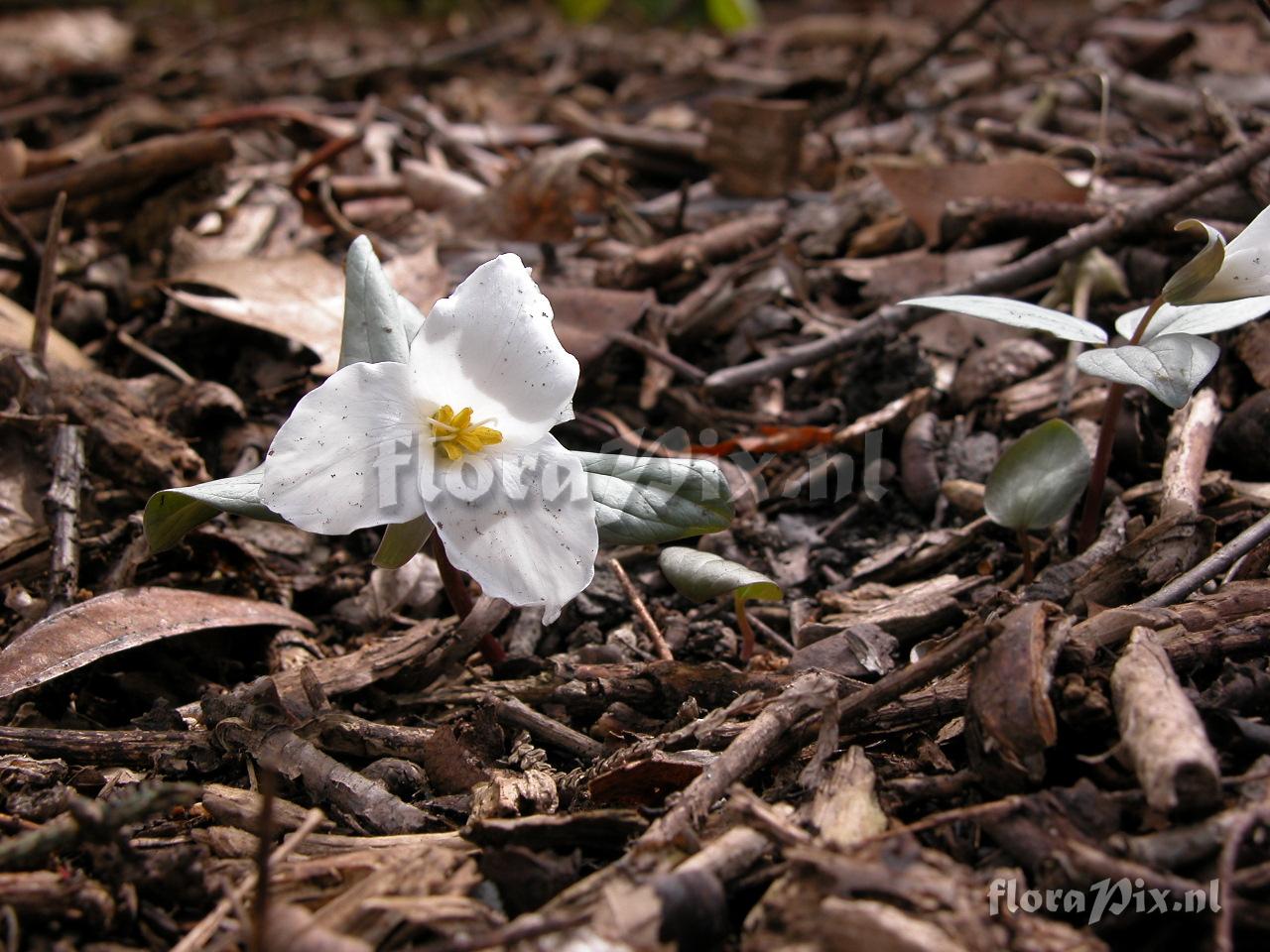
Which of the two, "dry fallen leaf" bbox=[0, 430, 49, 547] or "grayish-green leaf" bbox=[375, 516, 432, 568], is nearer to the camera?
"grayish-green leaf" bbox=[375, 516, 432, 568]

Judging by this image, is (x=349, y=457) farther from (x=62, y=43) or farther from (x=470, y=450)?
(x=62, y=43)

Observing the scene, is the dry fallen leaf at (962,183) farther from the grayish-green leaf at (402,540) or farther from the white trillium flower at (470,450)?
the grayish-green leaf at (402,540)

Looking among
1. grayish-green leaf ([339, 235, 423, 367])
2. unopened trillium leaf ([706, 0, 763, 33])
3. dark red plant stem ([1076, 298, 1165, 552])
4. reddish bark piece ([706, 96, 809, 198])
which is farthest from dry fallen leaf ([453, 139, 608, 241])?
unopened trillium leaf ([706, 0, 763, 33])

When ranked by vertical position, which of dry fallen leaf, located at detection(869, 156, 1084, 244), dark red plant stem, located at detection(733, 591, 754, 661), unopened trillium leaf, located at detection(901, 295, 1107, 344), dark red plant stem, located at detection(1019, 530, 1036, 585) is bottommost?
dark red plant stem, located at detection(733, 591, 754, 661)

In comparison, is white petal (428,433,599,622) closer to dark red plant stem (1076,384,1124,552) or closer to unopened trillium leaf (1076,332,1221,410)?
unopened trillium leaf (1076,332,1221,410)

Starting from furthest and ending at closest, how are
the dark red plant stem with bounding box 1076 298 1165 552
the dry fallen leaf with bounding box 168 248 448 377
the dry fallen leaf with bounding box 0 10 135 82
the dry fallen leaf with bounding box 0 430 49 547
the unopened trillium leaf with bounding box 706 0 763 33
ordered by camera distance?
the unopened trillium leaf with bounding box 706 0 763 33 → the dry fallen leaf with bounding box 0 10 135 82 → the dry fallen leaf with bounding box 168 248 448 377 → the dry fallen leaf with bounding box 0 430 49 547 → the dark red plant stem with bounding box 1076 298 1165 552
